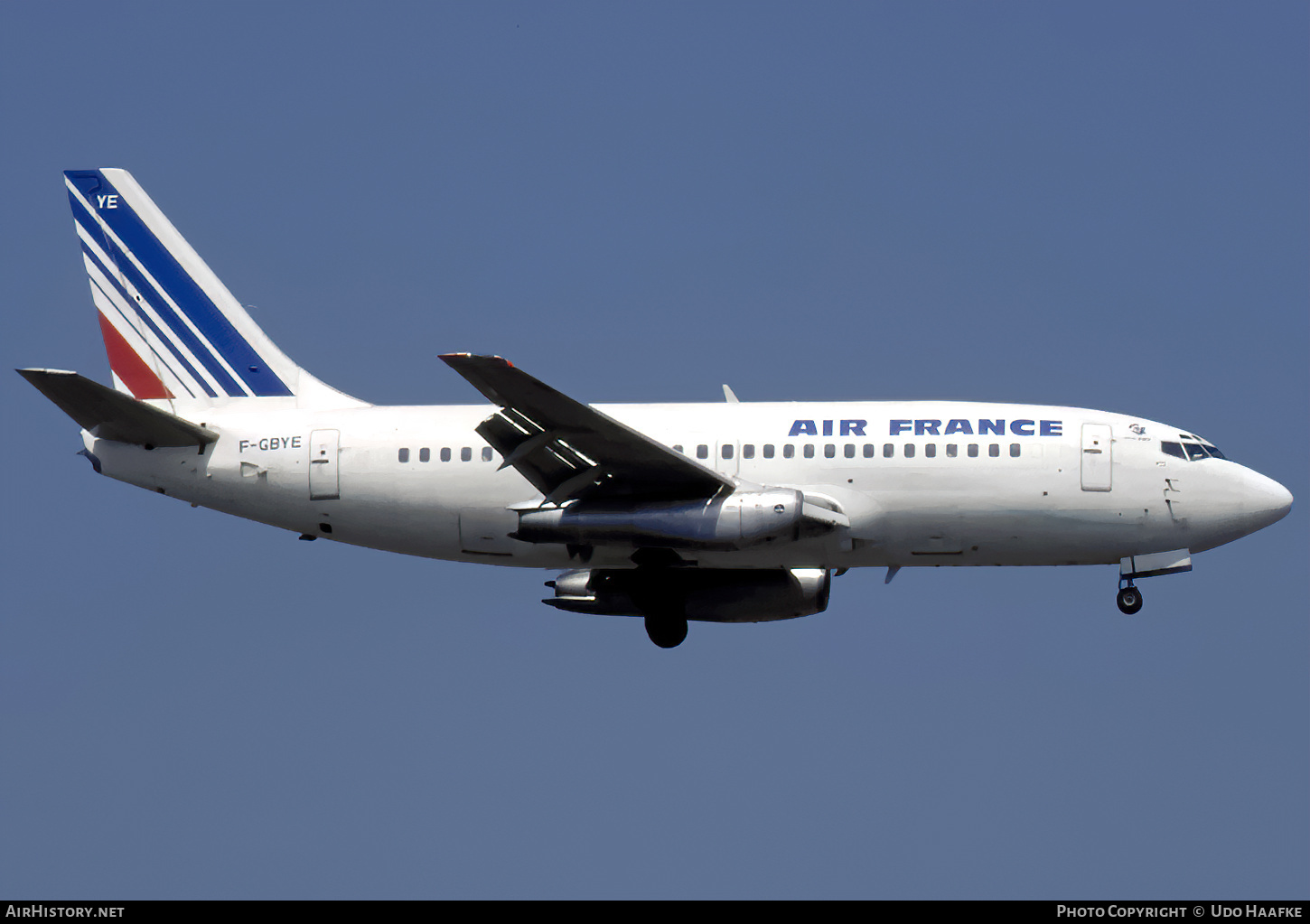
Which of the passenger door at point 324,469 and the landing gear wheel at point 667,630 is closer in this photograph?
the passenger door at point 324,469

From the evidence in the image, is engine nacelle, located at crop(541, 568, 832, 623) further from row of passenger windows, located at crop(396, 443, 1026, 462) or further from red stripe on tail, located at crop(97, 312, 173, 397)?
red stripe on tail, located at crop(97, 312, 173, 397)

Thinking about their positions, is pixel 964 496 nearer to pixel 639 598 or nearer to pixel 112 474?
pixel 639 598

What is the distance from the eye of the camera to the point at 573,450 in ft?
138

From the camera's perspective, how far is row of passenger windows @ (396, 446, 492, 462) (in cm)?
4494

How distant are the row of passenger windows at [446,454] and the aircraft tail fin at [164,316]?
3.56m

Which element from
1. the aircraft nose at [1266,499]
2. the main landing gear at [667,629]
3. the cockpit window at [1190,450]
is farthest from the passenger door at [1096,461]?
the main landing gear at [667,629]

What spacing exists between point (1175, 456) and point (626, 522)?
1308 centimetres

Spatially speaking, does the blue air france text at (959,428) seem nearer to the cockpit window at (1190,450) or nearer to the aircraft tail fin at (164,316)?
the cockpit window at (1190,450)

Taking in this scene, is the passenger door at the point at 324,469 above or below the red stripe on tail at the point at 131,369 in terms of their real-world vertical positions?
below

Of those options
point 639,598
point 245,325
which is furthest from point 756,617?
point 245,325

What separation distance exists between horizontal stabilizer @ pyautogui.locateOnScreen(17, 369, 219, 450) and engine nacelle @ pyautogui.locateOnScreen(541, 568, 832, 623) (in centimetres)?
1024

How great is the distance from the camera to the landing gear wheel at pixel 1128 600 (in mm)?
44000

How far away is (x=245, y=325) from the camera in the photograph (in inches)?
1943

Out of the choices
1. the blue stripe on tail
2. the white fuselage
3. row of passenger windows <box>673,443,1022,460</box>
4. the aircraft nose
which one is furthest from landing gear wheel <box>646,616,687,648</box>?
the aircraft nose
